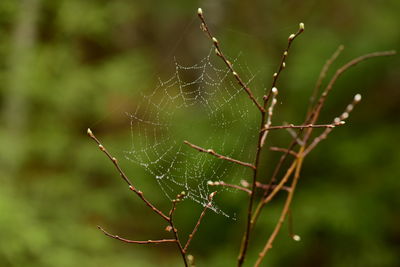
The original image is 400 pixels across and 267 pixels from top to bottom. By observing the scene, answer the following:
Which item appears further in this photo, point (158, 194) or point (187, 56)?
point (187, 56)

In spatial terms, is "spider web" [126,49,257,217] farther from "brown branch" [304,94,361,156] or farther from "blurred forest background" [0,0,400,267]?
"brown branch" [304,94,361,156]

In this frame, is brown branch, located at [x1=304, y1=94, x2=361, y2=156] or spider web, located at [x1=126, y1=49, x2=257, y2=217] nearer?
brown branch, located at [x1=304, y1=94, x2=361, y2=156]

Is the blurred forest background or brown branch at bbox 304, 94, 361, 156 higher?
the blurred forest background

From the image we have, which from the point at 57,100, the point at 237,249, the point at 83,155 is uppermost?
the point at 57,100

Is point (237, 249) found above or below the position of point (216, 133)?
below

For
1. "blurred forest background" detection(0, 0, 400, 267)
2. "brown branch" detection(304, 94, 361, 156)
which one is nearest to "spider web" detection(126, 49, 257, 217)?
"blurred forest background" detection(0, 0, 400, 267)

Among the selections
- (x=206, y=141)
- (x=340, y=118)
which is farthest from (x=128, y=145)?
(x=340, y=118)

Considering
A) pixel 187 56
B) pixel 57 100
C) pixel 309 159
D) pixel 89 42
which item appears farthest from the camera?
pixel 187 56

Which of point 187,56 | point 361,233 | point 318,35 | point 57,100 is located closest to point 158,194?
point 57,100

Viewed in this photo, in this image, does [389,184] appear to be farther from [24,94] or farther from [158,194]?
[24,94]
